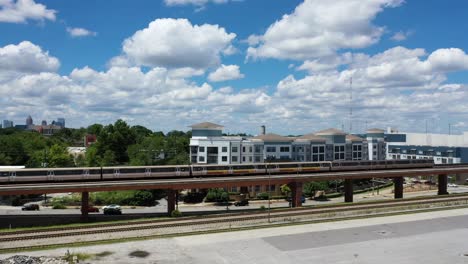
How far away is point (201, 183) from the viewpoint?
142 feet

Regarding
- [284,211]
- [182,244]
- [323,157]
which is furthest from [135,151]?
[182,244]

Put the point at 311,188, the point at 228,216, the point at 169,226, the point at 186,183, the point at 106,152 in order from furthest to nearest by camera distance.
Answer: the point at 106,152 → the point at 311,188 → the point at 186,183 → the point at 228,216 → the point at 169,226

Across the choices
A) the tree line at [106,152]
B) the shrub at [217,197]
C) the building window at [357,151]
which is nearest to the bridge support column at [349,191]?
the shrub at [217,197]

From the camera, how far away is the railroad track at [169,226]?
31438mm

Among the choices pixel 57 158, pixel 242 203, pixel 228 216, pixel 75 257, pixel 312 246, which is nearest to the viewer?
pixel 75 257

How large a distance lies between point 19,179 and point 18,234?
726cm

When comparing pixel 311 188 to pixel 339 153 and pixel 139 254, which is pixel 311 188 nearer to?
pixel 339 153

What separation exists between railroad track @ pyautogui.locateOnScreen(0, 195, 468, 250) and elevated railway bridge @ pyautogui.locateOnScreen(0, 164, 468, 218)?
422 centimetres

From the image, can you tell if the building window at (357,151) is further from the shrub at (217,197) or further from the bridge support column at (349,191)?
the shrub at (217,197)

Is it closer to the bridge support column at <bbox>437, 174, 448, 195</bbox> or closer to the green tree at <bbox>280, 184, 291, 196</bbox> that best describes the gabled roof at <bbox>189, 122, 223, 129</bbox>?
the green tree at <bbox>280, 184, 291, 196</bbox>

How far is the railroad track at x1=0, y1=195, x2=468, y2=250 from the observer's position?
31.4 meters

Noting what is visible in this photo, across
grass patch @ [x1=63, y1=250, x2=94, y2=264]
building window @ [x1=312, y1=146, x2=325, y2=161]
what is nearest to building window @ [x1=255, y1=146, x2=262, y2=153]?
building window @ [x1=312, y1=146, x2=325, y2=161]

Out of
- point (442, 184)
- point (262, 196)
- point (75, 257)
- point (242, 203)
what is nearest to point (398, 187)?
point (442, 184)

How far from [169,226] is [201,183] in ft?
26.7
